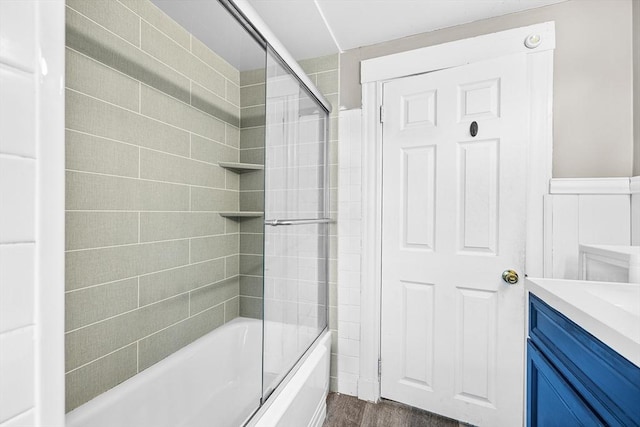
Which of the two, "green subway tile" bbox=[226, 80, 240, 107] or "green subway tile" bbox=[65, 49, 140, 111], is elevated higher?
"green subway tile" bbox=[226, 80, 240, 107]

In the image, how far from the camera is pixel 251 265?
1523mm

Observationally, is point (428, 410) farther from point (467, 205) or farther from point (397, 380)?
point (467, 205)

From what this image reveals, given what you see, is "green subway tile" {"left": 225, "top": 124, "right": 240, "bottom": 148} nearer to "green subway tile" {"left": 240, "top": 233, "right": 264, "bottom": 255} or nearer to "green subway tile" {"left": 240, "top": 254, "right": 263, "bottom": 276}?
"green subway tile" {"left": 240, "top": 233, "right": 264, "bottom": 255}

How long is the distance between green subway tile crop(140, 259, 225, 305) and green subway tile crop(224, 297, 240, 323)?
160 mm

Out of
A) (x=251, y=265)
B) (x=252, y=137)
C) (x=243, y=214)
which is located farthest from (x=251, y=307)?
(x=252, y=137)

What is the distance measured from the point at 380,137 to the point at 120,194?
139cm

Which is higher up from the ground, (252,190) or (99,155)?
(99,155)

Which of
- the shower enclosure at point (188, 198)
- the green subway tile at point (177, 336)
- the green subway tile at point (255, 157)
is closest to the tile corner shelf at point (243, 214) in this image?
the shower enclosure at point (188, 198)

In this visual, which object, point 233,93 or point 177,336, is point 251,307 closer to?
point 177,336

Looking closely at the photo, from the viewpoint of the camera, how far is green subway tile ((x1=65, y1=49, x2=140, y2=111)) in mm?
1103

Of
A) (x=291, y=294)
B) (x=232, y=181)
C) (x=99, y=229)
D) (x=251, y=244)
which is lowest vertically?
(x=291, y=294)

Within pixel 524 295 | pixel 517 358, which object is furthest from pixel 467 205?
pixel 517 358

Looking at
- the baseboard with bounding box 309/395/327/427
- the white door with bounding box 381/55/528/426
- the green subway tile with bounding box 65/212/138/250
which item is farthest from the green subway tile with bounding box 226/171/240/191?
the baseboard with bounding box 309/395/327/427
